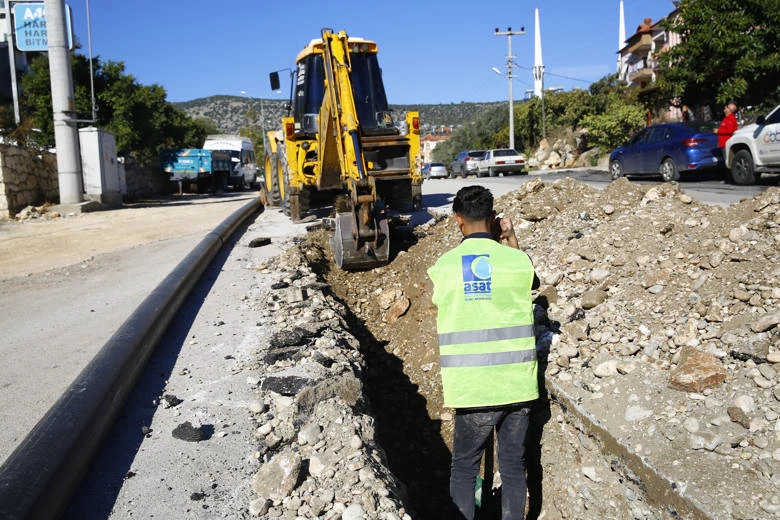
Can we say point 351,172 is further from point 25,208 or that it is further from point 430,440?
point 25,208

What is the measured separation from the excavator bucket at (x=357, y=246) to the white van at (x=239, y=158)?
82.8 ft

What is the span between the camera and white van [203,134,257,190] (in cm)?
3216

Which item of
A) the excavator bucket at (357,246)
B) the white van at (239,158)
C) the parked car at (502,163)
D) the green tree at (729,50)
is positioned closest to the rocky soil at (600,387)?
the excavator bucket at (357,246)

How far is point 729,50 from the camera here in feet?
60.0

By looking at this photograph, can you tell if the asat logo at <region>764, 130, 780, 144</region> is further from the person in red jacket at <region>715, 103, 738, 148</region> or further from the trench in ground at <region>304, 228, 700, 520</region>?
the trench in ground at <region>304, 228, 700, 520</region>

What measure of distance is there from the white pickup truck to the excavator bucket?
A: 26.4ft

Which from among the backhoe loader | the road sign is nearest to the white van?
the road sign

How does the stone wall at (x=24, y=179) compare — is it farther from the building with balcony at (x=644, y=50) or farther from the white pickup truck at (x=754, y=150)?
the building with balcony at (x=644, y=50)

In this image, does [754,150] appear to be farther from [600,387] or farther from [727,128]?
[600,387]

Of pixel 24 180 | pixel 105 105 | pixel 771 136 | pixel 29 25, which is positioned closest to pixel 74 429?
pixel 771 136

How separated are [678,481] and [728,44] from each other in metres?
18.7

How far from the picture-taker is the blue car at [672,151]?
13.7 meters

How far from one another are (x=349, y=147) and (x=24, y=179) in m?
13.0

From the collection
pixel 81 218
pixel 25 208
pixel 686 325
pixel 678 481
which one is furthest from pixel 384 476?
pixel 25 208
